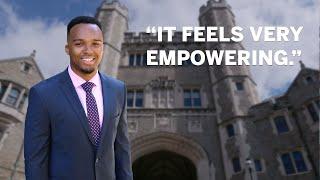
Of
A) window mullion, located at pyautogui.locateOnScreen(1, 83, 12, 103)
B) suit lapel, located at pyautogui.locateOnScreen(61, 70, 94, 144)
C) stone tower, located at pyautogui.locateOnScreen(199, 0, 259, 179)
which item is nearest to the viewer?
suit lapel, located at pyautogui.locateOnScreen(61, 70, 94, 144)

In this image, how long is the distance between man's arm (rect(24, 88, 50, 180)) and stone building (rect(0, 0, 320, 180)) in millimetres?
10678

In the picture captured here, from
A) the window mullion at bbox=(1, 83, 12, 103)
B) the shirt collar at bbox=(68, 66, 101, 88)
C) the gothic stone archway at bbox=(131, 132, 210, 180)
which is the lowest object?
the shirt collar at bbox=(68, 66, 101, 88)

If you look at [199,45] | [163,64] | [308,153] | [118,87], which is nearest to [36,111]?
[118,87]

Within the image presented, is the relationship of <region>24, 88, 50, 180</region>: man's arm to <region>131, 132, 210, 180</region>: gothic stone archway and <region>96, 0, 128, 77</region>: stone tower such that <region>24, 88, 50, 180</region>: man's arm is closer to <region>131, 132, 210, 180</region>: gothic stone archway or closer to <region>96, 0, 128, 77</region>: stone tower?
<region>131, 132, 210, 180</region>: gothic stone archway

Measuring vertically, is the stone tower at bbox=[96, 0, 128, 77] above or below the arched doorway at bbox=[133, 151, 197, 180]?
above

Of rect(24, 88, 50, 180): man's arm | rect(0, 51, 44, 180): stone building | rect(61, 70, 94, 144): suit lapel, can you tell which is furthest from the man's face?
rect(0, 51, 44, 180): stone building

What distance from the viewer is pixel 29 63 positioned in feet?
52.0

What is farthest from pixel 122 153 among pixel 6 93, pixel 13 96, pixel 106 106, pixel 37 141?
pixel 13 96

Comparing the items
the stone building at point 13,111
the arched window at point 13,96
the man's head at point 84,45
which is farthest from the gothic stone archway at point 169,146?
the man's head at point 84,45

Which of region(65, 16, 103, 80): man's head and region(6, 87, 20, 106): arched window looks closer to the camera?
region(65, 16, 103, 80): man's head

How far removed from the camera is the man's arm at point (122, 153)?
1852 mm

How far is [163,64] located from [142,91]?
2.38m

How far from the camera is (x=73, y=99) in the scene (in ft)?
5.72

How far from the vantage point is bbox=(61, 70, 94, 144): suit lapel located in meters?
1.67
